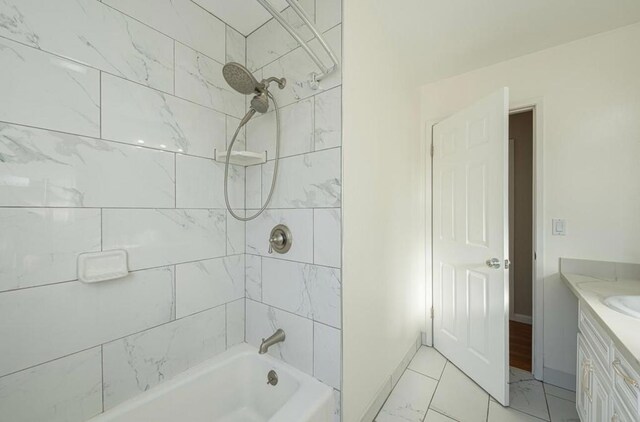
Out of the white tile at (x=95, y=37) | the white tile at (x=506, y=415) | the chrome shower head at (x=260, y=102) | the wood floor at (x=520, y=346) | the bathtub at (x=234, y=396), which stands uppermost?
the white tile at (x=95, y=37)

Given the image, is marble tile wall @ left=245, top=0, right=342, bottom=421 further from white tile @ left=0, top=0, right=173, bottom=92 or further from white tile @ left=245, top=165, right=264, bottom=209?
white tile @ left=0, top=0, right=173, bottom=92

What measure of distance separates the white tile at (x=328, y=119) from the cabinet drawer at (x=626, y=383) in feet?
4.30

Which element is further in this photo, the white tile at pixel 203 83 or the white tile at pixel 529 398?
the white tile at pixel 529 398

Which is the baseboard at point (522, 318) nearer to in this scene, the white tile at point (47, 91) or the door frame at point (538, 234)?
the door frame at point (538, 234)

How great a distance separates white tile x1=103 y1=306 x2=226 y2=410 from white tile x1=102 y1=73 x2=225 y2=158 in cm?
89

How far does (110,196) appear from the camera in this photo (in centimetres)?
104

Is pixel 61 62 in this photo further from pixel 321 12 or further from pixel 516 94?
pixel 516 94

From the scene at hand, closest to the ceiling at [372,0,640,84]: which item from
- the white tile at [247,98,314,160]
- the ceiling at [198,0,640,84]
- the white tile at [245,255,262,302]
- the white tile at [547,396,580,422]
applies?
the ceiling at [198,0,640,84]

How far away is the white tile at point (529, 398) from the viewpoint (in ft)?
4.89

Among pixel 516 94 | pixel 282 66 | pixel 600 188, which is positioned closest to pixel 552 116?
pixel 516 94

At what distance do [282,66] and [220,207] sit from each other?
0.87 m

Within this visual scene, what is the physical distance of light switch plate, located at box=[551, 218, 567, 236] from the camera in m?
1.70

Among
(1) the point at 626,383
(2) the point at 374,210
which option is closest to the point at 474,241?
(2) the point at 374,210

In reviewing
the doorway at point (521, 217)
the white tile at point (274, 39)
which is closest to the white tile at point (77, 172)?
the white tile at point (274, 39)
